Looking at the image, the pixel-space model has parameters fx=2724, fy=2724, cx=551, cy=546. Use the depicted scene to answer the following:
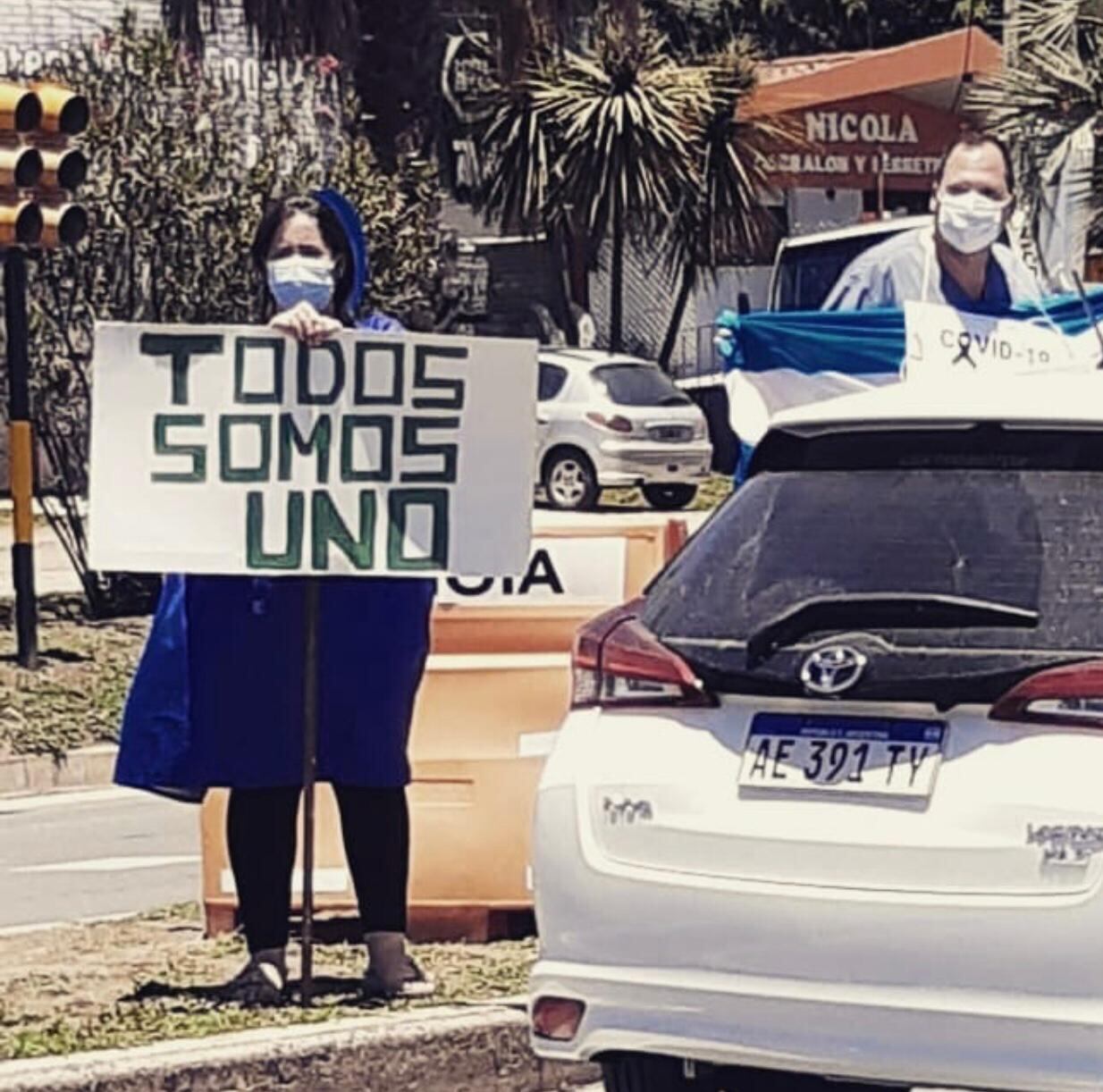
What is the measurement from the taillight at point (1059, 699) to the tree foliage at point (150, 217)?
37.2 feet

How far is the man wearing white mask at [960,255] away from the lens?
775cm

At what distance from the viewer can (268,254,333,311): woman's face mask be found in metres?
6.86

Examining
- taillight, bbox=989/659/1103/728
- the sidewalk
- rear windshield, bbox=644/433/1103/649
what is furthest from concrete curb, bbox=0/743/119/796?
taillight, bbox=989/659/1103/728

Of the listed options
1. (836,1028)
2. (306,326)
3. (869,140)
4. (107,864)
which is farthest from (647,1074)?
(869,140)

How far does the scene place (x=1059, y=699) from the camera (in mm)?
5035

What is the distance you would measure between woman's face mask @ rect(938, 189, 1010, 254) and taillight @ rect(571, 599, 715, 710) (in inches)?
97.8

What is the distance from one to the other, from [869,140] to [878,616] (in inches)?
1241

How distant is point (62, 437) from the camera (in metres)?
16.4

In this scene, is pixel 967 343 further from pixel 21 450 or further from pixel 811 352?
pixel 21 450

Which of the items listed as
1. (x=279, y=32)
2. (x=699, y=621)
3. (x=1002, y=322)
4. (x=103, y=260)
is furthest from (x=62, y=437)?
(x=699, y=621)

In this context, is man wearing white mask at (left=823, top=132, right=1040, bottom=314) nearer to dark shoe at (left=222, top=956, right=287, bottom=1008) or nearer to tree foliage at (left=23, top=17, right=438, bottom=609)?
dark shoe at (left=222, top=956, right=287, bottom=1008)

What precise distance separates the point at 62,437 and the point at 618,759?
37.7 feet

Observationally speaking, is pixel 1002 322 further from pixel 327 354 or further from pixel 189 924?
pixel 189 924

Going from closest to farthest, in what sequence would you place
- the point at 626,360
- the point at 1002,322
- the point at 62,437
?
the point at 1002,322, the point at 62,437, the point at 626,360
